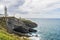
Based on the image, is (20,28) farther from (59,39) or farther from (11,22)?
(59,39)

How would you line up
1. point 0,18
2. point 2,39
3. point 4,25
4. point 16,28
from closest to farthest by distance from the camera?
point 2,39
point 4,25
point 0,18
point 16,28

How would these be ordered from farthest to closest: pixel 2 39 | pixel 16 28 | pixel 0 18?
pixel 16 28 → pixel 0 18 → pixel 2 39

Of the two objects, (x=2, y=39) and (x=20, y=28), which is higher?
(x=2, y=39)

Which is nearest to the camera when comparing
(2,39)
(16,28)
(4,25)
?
(2,39)

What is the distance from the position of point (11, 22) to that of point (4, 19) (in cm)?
1334

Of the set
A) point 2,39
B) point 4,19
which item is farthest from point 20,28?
point 2,39

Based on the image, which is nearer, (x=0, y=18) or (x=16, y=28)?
(x=0, y=18)

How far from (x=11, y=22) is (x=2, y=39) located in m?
69.4

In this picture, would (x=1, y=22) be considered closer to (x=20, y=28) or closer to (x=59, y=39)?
(x=20, y=28)

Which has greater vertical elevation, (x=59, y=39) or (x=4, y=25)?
(x=4, y=25)

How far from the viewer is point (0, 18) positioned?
99000mm

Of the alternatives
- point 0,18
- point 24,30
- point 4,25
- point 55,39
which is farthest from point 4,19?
point 55,39

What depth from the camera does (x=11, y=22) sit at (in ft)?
368

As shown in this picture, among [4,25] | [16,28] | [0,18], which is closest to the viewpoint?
[4,25]
